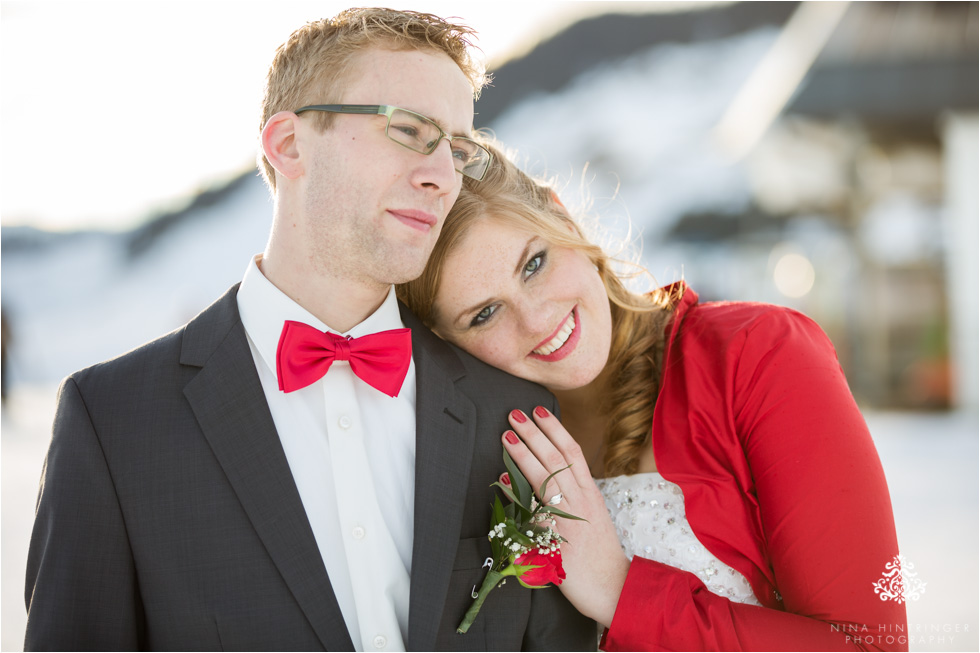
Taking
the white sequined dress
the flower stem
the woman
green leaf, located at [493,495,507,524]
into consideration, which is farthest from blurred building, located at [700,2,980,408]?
the flower stem

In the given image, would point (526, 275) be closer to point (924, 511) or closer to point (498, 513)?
point (498, 513)

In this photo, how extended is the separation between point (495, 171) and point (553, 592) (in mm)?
1406

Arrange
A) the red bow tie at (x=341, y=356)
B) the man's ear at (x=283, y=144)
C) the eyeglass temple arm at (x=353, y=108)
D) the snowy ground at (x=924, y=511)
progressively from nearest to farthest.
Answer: the red bow tie at (x=341, y=356), the eyeglass temple arm at (x=353, y=108), the man's ear at (x=283, y=144), the snowy ground at (x=924, y=511)

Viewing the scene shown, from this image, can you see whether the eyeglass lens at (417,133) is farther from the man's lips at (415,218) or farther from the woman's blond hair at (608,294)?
the woman's blond hair at (608,294)

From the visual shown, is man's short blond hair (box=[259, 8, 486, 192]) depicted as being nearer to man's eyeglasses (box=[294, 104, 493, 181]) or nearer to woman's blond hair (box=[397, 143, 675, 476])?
man's eyeglasses (box=[294, 104, 493, 181])

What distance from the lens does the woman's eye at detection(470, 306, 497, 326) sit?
98.5 inches

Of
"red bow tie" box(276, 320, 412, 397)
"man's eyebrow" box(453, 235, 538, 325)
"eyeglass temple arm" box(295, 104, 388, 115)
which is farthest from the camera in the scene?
"man's eyebrow" box(453, 235, 538, 325)

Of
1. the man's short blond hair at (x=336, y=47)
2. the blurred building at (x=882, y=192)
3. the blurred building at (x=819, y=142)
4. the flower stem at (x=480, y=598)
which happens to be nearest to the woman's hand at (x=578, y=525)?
the flower stem at (x=480, y=598)

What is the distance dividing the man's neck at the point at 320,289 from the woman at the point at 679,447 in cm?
35

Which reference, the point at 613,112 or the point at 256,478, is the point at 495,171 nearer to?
the point at 256,478

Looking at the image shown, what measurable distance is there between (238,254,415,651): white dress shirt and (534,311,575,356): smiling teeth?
1.54 ft

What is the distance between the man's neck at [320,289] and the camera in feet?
7.14

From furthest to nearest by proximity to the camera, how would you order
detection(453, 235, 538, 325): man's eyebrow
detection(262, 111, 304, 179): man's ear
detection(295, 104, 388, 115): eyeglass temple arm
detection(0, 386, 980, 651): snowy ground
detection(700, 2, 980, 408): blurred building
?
detection(700, 2, 980, 408): blurred building → detection(0, 386, 980, 651): snowy ground → detection(453, 235, 538, 325): man's eyebrow → detection(262, 111, 304, 179): man's ear → detection(295, 104, 388, 115): eyeglass temple arm

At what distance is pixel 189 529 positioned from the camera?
1.80 m
